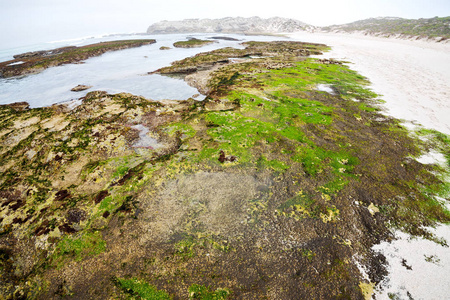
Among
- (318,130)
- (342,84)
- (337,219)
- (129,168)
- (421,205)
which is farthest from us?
(342,84)

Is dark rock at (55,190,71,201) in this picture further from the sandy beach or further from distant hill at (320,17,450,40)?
distant hill at (320,17,450,40)

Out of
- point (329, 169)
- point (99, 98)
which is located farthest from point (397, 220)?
point (99, 98)

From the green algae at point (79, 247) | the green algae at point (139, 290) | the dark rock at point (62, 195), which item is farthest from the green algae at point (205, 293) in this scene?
the dark rock at point (62, 195)

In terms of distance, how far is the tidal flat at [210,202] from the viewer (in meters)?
7.13

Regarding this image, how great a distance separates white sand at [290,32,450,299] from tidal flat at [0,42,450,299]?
516mm

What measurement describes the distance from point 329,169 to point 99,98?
2448cm

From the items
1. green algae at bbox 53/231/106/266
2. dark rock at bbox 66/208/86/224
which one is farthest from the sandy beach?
dark rock at bbox 66/208/86/224

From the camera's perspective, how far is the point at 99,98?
22.0 metres

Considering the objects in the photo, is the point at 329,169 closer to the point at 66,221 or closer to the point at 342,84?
the point at 66,221

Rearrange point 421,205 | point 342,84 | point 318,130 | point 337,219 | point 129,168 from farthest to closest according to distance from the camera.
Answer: point 342,84
point 318,130
point 129,168
point 421,205
point 337,219

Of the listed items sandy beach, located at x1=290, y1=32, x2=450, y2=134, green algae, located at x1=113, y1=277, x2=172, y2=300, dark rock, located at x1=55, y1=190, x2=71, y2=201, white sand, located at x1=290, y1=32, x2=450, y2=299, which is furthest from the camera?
sandy beach, located at x1=290, y1=32, x2=450, y2=134

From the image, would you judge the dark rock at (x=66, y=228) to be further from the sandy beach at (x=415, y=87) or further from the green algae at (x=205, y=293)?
the sandy beach at (x=415, y=87)

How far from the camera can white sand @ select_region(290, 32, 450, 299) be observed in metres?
6.93

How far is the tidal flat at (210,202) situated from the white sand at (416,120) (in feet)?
1.69
